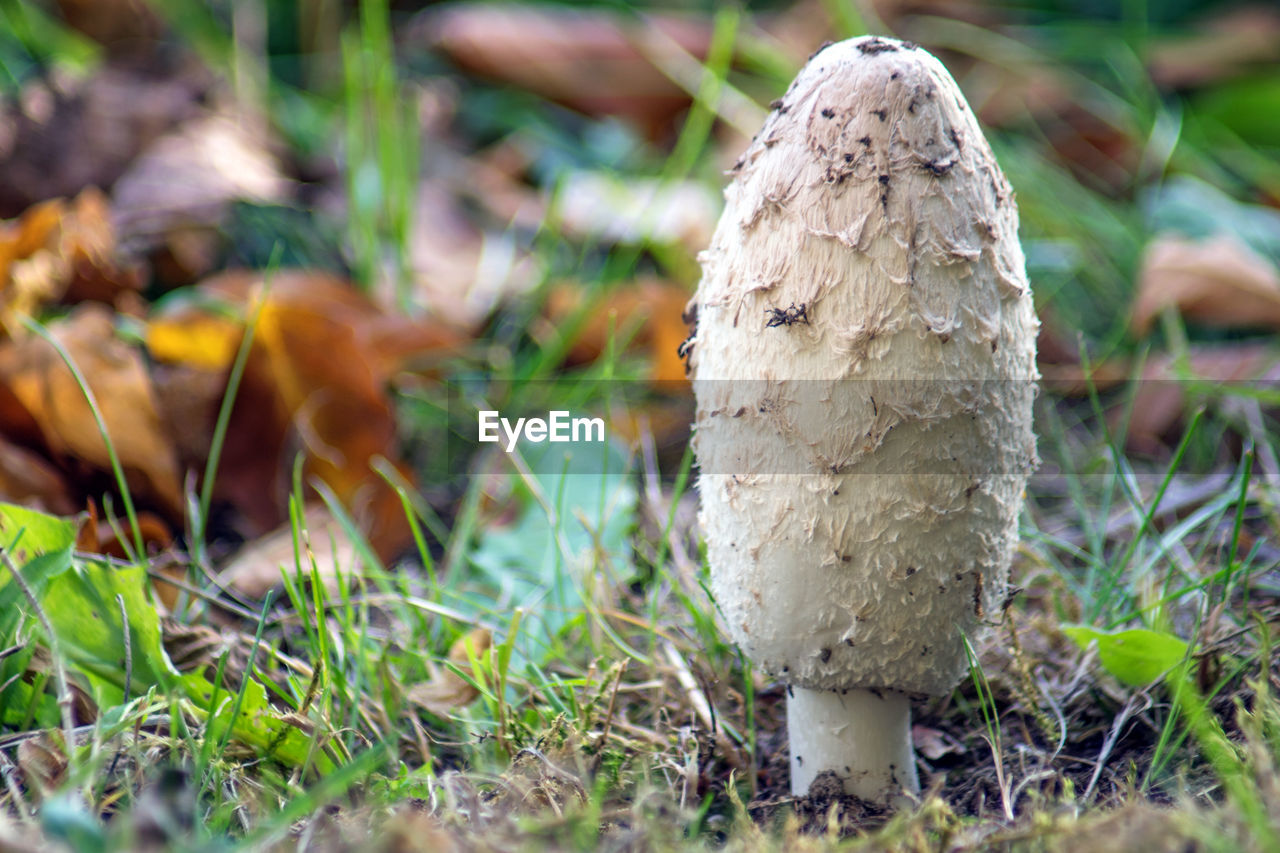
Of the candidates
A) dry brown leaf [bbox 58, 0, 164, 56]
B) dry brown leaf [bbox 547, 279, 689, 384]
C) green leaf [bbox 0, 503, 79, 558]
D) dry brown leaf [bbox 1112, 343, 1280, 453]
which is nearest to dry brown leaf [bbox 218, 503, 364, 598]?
green leaf [bbox 0, 503, 79, 558]

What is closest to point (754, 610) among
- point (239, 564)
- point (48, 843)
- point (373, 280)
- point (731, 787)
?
point (731, 787)

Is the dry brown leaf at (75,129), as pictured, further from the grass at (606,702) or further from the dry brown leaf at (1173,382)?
the dry brown leaf at (1173,382)

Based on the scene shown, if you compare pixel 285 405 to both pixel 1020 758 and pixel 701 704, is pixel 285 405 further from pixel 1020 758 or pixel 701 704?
pixel 1020 758

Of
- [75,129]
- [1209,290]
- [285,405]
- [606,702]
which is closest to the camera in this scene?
[606,702]

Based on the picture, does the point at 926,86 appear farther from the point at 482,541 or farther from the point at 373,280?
the point at 373,280

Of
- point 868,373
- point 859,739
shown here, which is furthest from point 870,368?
point 859,739

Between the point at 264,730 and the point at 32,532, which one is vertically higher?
the point at 32,532
